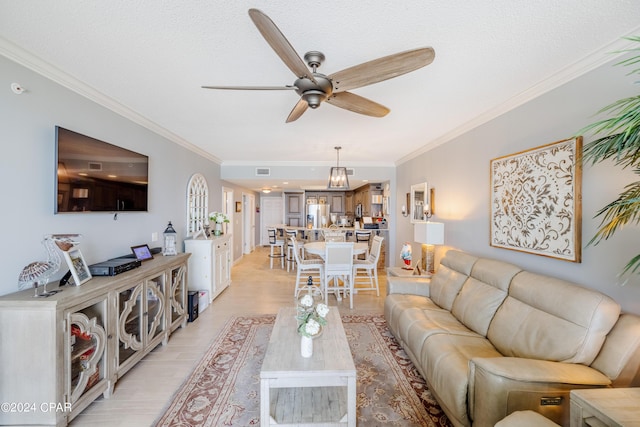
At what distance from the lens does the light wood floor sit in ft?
6.33

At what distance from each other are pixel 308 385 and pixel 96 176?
251 centimetres

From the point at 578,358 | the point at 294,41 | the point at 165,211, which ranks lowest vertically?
the point at 578,358

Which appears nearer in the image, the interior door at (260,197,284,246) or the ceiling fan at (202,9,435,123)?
the ceiling fan at (202,9,435,123)

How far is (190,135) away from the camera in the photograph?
377cm

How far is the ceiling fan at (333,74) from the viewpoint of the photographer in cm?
121

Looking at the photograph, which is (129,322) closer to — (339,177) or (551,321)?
(551,321)

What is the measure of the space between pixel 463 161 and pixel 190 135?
3.73 meters

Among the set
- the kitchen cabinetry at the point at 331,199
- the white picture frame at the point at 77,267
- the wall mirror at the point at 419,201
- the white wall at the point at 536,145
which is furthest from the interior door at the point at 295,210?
the white picture frame at the point at 77,267

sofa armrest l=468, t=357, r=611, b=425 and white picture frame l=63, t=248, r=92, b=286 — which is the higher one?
white picture frame l=63, t=248, r=92, b=286

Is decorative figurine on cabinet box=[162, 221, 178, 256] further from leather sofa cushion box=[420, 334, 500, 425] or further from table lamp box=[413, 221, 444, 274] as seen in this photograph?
table lamp box=[413, 221, 444, 274]

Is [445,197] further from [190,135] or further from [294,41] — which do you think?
[190,135]

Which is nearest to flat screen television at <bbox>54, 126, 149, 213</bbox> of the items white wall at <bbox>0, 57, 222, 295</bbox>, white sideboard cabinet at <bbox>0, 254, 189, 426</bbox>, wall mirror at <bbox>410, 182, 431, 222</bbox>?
white wall at <bbox>0, 57, 222, 295</bbox>

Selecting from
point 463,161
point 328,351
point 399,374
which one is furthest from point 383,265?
point 328,351

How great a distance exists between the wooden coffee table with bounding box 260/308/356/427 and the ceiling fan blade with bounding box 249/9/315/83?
1.77 meters
